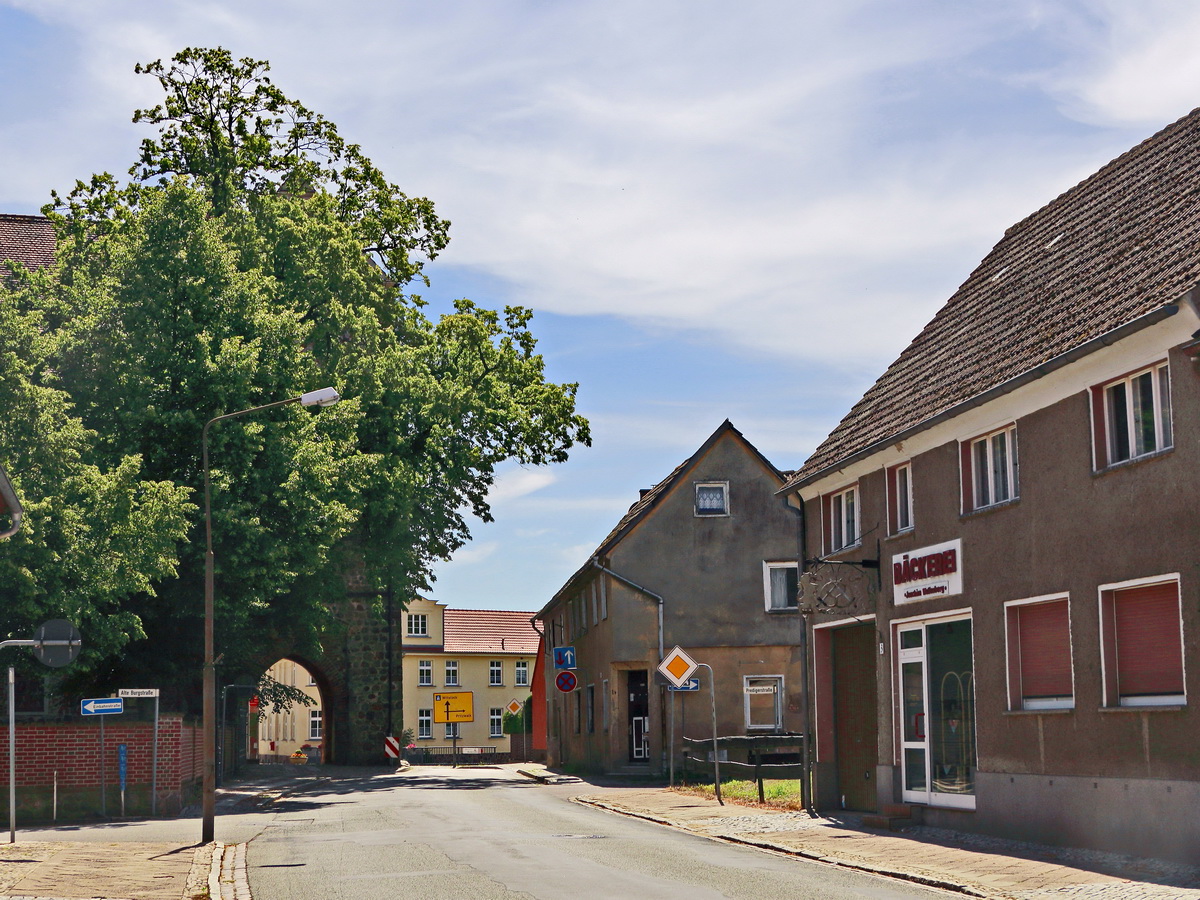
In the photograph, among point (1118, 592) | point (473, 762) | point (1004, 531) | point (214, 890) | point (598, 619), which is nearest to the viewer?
point (214, 890)

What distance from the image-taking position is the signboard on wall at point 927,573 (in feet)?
63.4

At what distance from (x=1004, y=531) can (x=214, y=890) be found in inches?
401

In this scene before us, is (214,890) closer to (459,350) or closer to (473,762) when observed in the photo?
(459,350)

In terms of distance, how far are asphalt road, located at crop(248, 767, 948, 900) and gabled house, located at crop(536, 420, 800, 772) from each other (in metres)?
13.6

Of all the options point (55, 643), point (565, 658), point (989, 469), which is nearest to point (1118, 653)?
point (989, 469)

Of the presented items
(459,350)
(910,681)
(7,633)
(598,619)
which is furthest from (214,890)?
(598,619)

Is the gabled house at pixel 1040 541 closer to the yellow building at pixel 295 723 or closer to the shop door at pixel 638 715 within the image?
the shop door at pixel 638 715

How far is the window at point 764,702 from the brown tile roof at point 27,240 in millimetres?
25479

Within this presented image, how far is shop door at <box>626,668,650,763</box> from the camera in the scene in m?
41.8

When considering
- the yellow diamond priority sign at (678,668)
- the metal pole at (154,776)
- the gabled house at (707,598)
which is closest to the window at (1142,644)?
the yellow diamond priority sign at (678,668)

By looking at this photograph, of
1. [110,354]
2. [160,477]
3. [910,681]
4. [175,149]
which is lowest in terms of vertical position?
[910,681]

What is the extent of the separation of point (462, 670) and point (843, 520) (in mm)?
68279

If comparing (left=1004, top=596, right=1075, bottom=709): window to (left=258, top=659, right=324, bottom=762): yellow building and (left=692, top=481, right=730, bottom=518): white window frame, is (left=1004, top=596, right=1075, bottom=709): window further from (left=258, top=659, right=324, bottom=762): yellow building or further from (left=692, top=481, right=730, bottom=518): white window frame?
(left=258, top=659, right=324, bottom=762): yellow building

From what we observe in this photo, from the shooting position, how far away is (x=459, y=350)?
131 ft
